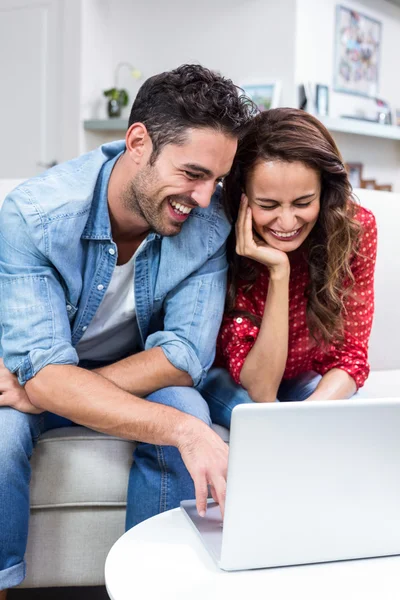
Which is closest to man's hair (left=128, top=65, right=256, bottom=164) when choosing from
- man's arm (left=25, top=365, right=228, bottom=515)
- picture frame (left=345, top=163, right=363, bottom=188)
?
man's arm (left=25, top=365, right=228, bottom=515)

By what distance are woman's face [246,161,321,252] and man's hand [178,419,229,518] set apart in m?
0.57

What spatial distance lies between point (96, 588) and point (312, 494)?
1112 mm

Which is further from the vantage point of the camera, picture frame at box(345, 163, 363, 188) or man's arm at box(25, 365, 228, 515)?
picture frame at box(345, 163, 363, 188)

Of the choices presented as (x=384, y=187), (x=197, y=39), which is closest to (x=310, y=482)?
(x=197, y=39)

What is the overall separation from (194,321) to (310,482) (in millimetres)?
742

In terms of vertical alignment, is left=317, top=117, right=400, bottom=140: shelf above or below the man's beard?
above

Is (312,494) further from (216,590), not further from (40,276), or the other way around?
(40,276)

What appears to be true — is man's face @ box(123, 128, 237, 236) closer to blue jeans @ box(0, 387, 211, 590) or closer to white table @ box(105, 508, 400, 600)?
blue jeans @ box(0, 387, 211, 590)

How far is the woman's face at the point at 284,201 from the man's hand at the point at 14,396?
601 mm

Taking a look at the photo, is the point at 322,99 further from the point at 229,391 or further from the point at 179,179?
the point at 179,179

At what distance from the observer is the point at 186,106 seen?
143cm

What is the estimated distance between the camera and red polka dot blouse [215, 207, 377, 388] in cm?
172

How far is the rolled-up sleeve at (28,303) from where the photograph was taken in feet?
4.51

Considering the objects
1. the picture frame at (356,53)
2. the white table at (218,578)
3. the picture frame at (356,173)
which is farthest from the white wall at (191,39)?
the white table at (218,578)
